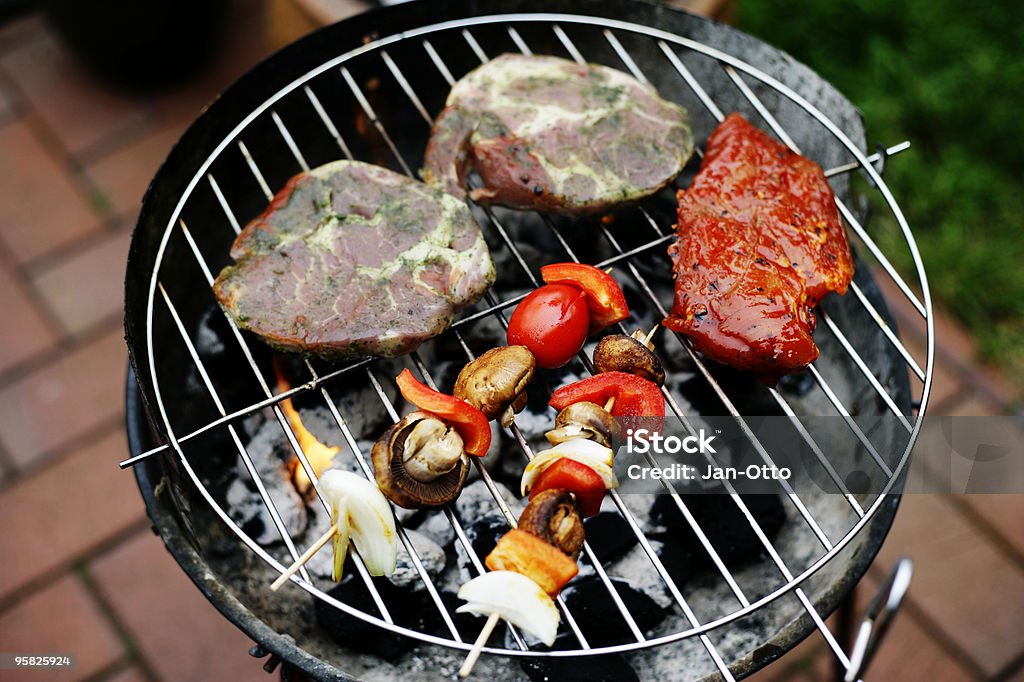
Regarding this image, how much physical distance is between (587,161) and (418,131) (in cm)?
82

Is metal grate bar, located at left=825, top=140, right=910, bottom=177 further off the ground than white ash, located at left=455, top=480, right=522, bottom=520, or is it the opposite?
metal grate bar, located at left=825, top=140, right=910, bottom=177

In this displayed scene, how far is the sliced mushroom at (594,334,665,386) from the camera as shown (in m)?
2.38

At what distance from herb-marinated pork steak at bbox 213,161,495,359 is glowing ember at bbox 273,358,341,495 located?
0.30 metres

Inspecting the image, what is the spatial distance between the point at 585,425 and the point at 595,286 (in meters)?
0.41

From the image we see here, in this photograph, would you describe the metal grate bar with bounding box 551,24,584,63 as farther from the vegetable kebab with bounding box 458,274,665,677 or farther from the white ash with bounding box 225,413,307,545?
the white ash with bounding box 225,413,307,545

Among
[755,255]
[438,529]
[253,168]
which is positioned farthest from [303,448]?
[755,255]

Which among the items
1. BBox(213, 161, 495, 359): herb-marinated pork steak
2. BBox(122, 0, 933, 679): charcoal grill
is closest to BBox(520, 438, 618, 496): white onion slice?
BBox(122, 0, 933, 679): charcoal grill

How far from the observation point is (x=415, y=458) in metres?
2.22

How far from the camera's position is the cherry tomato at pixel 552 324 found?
95.3 inches

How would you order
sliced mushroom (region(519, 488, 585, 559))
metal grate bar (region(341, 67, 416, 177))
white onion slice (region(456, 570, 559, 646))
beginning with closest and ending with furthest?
white onion slice (region(456, 570, 559, 646)) < sliced mushroom (region(519, 488, 585, 559)) < metal grate bar (region(341, 67, 416, 177))

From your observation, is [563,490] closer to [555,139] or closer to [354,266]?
[354,266]

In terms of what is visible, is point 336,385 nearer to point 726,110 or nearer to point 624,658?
point 624,658

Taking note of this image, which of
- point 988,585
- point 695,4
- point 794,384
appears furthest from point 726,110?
point 988,585

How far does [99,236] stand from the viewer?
14.5ft
